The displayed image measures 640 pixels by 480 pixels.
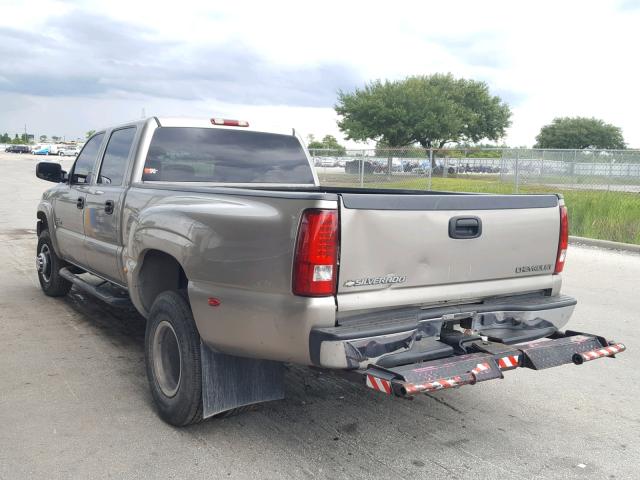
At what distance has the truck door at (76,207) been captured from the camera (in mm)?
6035

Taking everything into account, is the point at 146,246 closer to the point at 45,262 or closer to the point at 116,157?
the point at 116,157

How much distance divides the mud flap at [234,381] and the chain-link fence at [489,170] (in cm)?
1531

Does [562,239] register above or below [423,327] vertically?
above

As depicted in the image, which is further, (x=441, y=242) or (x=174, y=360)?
(x=174, y=360)

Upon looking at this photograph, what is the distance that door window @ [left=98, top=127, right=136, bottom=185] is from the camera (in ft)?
17.6

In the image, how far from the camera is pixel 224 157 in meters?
5.56

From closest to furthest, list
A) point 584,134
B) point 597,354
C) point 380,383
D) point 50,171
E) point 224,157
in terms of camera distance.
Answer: point 380,383 → point 597,354 → point 224,157 → point 50,171 → point 584,134

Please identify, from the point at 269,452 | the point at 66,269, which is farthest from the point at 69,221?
the point at 269,452

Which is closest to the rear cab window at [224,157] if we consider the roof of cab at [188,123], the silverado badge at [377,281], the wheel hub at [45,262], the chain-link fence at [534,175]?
the roof of cab at [188,123]

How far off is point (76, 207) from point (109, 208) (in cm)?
109

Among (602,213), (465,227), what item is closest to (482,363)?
(465,227)

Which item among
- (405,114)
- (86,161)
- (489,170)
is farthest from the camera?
(405,114)

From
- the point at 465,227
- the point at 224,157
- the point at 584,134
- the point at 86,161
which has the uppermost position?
the point at 584,134

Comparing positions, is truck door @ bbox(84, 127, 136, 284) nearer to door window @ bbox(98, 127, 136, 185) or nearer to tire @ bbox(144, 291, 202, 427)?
door window @ bbox(98, 127, 136, 185)
